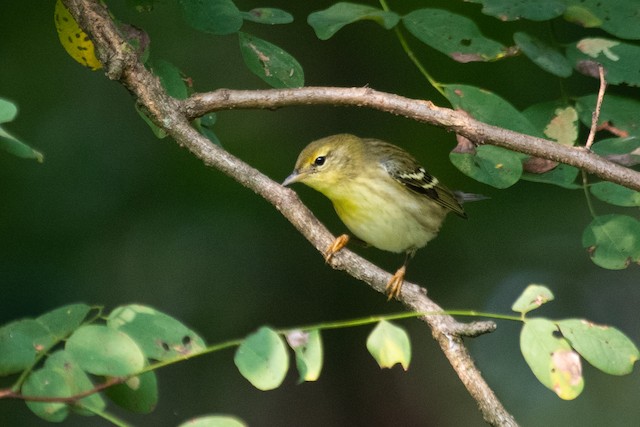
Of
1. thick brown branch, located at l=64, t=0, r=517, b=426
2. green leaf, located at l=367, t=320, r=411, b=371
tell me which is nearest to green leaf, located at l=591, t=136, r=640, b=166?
thick brown branch, located at l=64, t=0, r=517, b=426

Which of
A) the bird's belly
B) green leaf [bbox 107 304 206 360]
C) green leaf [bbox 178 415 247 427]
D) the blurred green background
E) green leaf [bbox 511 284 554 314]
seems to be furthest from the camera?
the blurred green background

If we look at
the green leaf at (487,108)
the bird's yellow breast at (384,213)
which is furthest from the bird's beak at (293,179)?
the green leaf at (487,108)

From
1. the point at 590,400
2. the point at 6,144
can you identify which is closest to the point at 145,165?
the point at 6,144

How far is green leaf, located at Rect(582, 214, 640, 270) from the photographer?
2779 millimetres

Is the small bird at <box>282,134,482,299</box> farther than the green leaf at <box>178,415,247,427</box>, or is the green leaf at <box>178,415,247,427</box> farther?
the small bird at <box>282,134,482,299</box>

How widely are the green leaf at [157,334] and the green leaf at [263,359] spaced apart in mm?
197

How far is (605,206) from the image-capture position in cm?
580

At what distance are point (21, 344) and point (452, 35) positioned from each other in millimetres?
1745

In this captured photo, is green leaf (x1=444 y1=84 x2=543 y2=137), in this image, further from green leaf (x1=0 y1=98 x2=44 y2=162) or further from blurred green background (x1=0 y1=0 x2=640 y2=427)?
blurred green background (x1=0 y1=0 x2=640 y2=427)

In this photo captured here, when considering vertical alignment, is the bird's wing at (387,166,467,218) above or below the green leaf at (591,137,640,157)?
below

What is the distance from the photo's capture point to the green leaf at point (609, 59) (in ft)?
9.77

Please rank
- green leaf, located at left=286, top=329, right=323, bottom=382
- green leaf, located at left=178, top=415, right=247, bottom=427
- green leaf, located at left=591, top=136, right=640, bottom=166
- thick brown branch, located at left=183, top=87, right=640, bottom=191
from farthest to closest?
green leaf, located at left=591, top=136, right=640, bottom=166, thick brown branch, located at left=183, top=87, right=640, bottom=191, green leaf, located at left=286, top=329, right=323, bottom=382, green leaf, located at left=178, top=415, right=247, bottom=427

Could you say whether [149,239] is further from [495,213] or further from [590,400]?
[590,400]

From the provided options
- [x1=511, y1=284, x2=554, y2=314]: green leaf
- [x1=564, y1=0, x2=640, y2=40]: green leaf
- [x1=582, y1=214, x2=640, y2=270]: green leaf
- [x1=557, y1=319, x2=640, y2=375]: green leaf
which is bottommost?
[x1=582, y1=214, x2=640, y2=270]: green leaf
